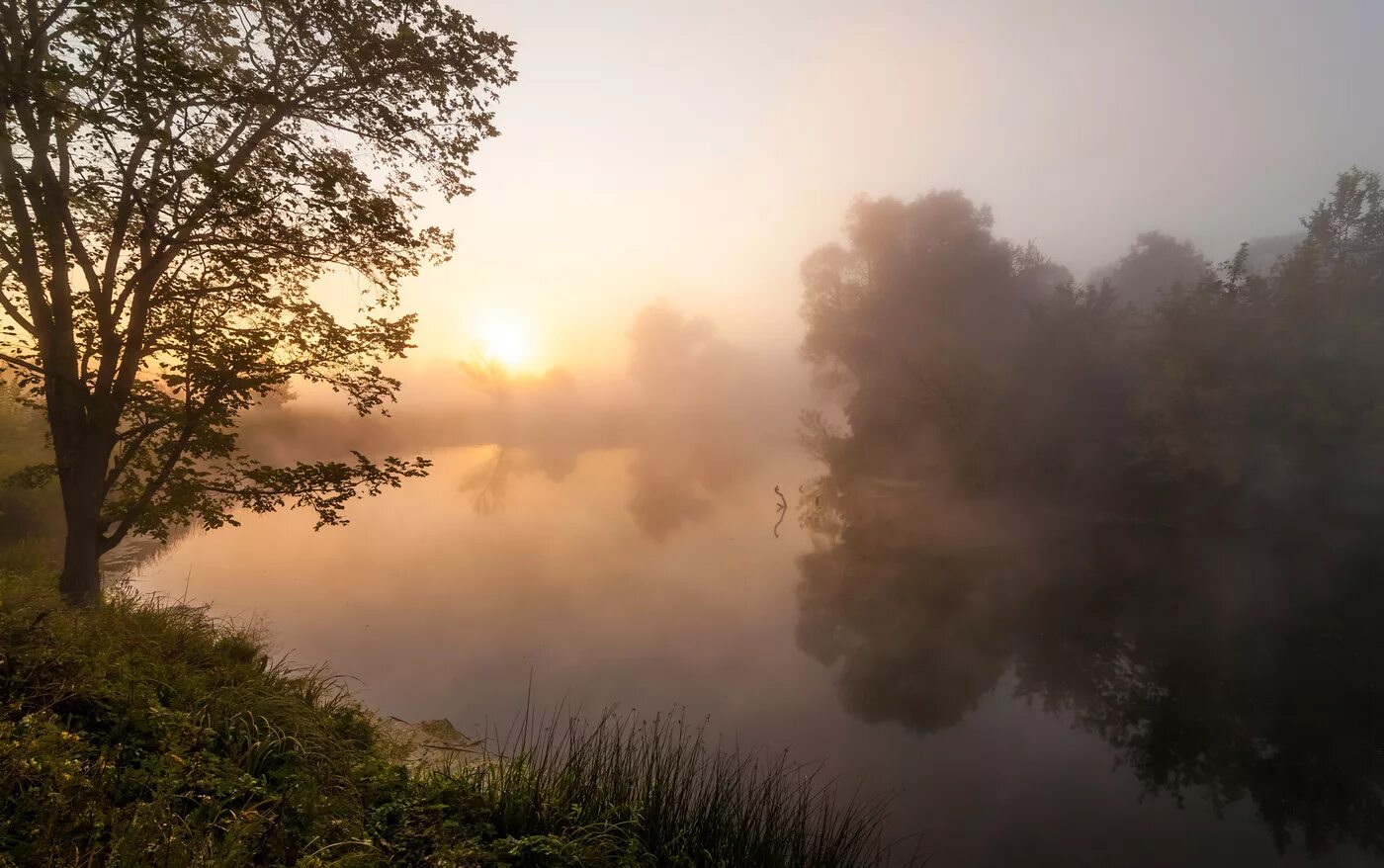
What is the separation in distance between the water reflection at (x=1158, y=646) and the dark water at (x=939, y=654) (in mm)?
83

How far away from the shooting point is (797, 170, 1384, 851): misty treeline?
1313 centimetres

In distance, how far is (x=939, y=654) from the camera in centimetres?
1611

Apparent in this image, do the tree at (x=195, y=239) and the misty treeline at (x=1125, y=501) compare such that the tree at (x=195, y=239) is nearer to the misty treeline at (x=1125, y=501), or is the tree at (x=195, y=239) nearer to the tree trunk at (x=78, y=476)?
the tree trunk at (x=78, y=476)

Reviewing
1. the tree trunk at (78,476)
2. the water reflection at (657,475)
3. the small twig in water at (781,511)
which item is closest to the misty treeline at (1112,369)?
the small twig in water at (781,511)

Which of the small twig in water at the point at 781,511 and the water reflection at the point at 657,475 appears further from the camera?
the water reflection at the point at 657,475

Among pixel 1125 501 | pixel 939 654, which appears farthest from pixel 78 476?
pixel 1125 501

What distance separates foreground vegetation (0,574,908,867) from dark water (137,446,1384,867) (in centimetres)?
540

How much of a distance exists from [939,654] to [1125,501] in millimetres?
24603

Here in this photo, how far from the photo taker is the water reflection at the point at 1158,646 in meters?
11.1

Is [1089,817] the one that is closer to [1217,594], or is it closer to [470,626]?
[470,626]

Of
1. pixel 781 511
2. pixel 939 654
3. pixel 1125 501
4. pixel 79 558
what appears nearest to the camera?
pixel 79 558

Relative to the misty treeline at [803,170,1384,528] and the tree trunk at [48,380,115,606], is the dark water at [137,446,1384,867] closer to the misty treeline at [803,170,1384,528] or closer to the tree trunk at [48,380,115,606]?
the misty treeline at [803,170,1384,528]

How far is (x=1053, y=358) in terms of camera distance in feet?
114

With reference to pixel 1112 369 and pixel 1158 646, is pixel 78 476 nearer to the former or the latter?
pixel 1158 646
